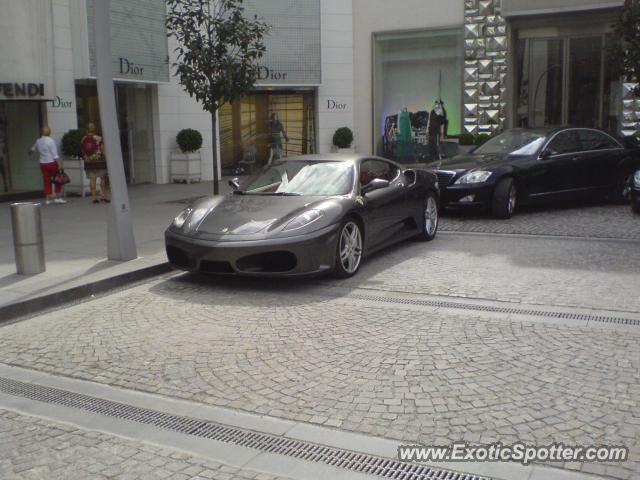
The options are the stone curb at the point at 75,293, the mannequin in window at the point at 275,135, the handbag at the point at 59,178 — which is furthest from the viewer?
the mannequin in window at the point at 275,135

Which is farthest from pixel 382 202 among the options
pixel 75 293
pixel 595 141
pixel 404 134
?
pixel 404 134

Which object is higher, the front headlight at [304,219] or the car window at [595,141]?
the car window at [595,141]

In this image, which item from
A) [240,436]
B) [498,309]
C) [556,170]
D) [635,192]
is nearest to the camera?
[240,436]

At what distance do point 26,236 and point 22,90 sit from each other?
8.92 metres

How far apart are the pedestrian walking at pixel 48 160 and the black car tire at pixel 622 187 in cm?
1124

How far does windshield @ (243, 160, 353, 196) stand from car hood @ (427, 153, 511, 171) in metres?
3.74

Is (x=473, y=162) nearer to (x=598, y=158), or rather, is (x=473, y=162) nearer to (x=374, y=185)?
(x=598, y=158)

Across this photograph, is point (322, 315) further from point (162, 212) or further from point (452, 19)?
point (452, 19)

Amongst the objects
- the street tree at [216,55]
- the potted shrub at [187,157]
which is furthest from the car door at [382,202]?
the potted shrub at [187,157]

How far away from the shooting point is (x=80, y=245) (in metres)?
10.1

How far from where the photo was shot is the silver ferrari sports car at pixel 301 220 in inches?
294

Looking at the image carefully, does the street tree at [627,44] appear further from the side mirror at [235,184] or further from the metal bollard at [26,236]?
the metal bollard at [26,236]

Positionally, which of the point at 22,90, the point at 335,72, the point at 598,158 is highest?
the point at 335,72

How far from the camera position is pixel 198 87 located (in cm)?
1347
